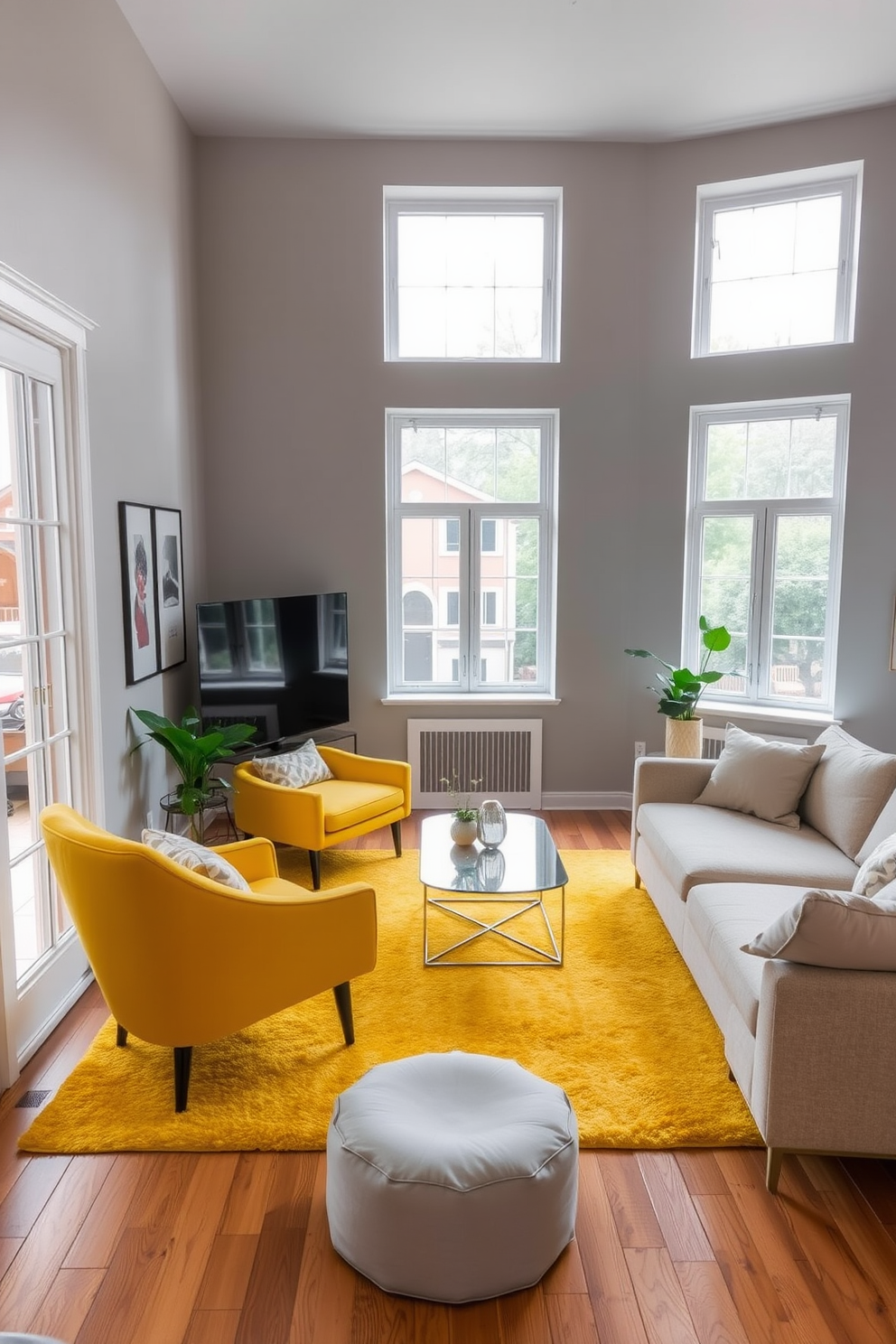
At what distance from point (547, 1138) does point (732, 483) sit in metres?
4.19

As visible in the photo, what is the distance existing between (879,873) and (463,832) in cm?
161

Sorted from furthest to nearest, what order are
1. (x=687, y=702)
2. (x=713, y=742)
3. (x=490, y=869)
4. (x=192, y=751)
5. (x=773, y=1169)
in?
(x=713, y=742) → (x=687, y=702) → (x=192, y=751) → (x=490, y=869) → (x=773, y=1169)

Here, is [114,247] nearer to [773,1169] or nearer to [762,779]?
[762,779]

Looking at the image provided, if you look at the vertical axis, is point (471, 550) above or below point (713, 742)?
above

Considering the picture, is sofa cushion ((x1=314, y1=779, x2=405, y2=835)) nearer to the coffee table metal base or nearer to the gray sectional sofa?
the coffee table metal base

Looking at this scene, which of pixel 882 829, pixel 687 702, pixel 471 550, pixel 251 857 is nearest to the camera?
pixel 882 829

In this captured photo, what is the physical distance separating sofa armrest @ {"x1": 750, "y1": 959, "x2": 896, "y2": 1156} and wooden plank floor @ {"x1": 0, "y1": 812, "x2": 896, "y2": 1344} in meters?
0.21

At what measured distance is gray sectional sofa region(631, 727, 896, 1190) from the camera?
2.21 meters

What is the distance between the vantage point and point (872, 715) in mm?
4980

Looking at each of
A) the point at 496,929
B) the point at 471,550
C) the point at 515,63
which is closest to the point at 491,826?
the point at 496,929

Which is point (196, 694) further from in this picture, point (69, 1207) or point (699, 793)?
point (69, 1207)

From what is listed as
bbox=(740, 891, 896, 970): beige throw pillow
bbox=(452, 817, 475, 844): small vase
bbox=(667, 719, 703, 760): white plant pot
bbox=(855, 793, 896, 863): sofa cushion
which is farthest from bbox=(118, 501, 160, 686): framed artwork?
bbox=(855, 793, 896, 863): sofa cushion

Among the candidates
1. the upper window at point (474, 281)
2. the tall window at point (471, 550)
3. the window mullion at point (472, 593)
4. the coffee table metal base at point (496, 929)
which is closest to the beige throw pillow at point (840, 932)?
the coffee table metal base at point (496, 929)

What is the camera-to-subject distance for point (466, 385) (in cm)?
541
